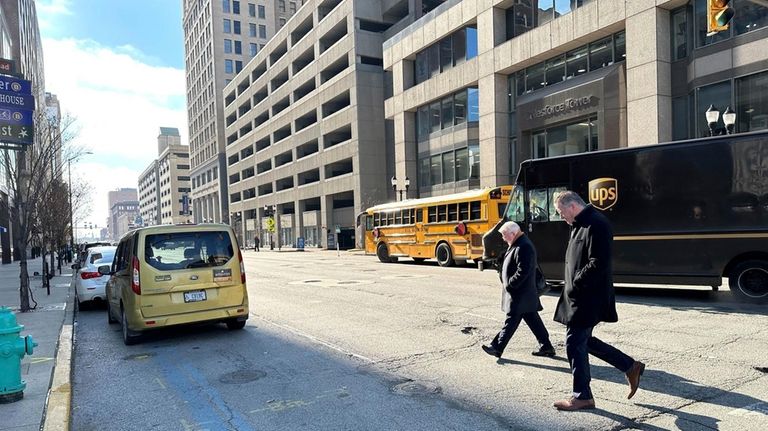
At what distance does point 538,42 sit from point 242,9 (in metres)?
78.7

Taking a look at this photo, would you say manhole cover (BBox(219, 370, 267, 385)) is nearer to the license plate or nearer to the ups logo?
the license plate

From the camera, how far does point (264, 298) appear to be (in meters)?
12.9

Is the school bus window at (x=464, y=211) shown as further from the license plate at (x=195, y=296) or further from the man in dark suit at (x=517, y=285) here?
the man in dark suit at (x=517, y=285)

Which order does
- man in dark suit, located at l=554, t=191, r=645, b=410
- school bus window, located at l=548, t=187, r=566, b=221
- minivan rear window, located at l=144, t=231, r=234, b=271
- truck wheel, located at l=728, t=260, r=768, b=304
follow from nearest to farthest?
man in dark suit, located at l=554, t=191, r=645, b=410, minivan rear window, located at l=144, t=231, r=234, b=271, truck wheel, located at l=728, t=260, r=768, b=304, school bus window, located at l=548, t=187, r=566, b=221

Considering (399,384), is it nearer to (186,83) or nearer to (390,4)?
(390,4)

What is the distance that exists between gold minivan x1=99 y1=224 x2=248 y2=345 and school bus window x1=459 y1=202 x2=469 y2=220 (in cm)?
1275

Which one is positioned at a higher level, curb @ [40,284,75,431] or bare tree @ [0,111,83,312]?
bare tree @ [0,111,83,312]

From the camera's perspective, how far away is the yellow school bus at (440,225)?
19.2 meters

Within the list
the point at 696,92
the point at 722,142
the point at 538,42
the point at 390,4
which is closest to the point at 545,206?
the point at 722,142

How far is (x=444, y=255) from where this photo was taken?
70.2ft

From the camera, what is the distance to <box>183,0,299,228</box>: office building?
91375 millimetres

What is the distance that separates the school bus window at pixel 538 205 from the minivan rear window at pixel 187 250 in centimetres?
728

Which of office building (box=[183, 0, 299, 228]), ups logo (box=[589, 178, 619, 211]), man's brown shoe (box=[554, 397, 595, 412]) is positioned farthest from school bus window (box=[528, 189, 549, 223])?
office building (box=[183, 0, 299, 228])

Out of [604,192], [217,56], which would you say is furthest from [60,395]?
[217,56]
